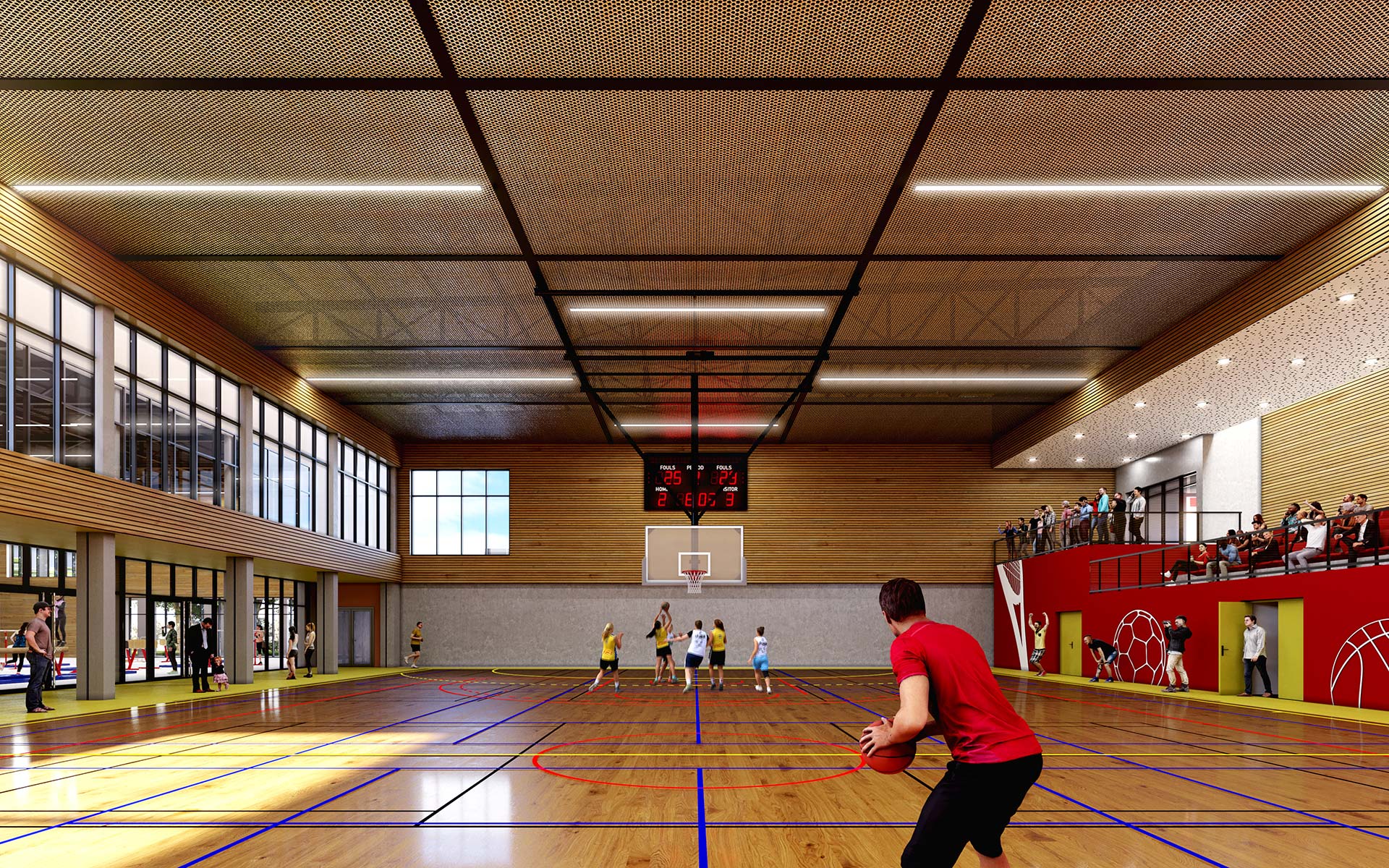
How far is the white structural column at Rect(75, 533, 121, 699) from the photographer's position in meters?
19.9

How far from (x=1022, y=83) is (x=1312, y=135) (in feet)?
14.4

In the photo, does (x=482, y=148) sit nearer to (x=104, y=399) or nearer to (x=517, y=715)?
(x=517, y=715)

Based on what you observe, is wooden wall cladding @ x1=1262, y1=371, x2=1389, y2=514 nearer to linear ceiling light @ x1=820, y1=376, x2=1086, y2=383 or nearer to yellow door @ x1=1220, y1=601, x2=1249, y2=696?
yellow door @ x1=1220, y1=601, x2=1249, y2=696

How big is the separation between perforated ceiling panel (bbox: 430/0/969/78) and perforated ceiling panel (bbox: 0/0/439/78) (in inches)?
28.1

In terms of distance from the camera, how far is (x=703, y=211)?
17062 mm

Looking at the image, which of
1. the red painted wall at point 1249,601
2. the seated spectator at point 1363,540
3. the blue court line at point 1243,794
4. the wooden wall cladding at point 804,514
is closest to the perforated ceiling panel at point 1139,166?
the seated spectator at point 1363,540

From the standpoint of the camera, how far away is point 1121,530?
29.8m

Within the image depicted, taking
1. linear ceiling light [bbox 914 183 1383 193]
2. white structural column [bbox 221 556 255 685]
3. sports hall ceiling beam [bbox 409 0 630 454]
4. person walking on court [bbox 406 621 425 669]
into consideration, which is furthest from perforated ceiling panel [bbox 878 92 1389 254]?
person walking on court [bbox 406 621 425 669]

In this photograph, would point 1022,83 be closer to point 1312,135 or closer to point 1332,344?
point 1312,135

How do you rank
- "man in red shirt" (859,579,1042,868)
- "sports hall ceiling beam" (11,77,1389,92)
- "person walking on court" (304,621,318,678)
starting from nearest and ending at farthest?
"man in red shirt" (859,579,1042,868), "sports hall ceiling beam" (11,77,1389,92), "person walking on court" (304,621,318,678)

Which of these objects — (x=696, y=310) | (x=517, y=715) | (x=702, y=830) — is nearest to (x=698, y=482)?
(x=696, y=310)

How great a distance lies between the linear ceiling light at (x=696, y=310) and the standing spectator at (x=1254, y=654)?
10.5m

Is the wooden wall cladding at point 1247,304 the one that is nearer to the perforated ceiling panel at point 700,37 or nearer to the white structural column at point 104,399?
the perforated ceiling panel at point 700,37

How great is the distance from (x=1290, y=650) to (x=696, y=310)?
1328 centimetres
